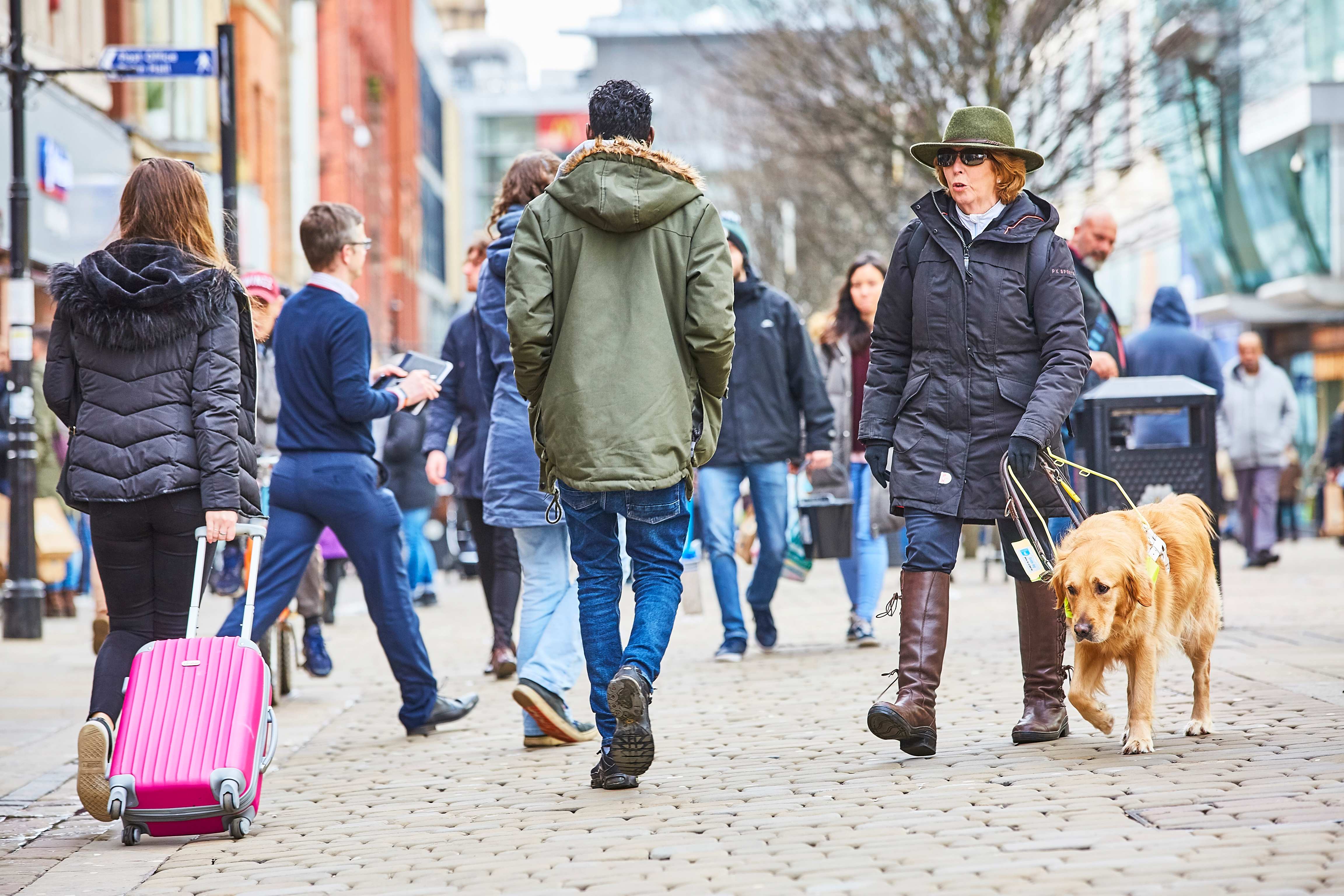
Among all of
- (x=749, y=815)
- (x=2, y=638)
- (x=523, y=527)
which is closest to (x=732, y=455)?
(x=523, y=527)

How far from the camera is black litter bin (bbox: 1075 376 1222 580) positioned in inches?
374

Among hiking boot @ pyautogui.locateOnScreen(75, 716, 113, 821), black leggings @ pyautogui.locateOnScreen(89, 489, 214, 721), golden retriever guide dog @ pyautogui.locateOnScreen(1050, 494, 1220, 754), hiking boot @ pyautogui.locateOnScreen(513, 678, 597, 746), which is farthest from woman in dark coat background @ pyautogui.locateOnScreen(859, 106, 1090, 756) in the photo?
hiking boot @ pyautogui.locateOnScreen(75, 716, 113, 821)

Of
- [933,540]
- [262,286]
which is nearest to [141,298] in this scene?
[933,540]

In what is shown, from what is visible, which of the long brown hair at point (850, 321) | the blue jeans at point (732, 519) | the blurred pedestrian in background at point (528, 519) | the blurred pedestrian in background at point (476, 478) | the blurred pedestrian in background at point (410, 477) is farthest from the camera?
the blurred pedestrian in background at point (410, 477)

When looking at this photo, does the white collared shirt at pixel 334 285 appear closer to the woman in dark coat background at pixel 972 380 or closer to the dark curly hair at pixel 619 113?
the dark curly hair at pixel 619 113

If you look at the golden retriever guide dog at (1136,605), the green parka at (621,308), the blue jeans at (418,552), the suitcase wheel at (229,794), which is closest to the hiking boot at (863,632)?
the golden retriever guide dog at (1136,605)

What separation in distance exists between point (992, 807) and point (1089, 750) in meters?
1.00

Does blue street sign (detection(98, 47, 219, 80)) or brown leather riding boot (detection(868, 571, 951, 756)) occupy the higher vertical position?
blue street sign (detection(98, 47, 219, 80))

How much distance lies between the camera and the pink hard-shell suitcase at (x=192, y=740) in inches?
210

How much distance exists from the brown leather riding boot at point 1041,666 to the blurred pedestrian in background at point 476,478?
3.53 meters

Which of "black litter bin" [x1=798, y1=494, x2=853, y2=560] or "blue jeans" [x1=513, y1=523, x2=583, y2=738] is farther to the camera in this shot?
"black litter bin" [x1=798, y1=494, x2=853, y2=560]

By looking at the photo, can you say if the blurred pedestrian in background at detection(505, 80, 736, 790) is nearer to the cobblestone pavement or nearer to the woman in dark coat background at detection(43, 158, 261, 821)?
the cobblestone pavement

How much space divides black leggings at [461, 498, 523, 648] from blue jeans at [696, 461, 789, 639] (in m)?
1.04

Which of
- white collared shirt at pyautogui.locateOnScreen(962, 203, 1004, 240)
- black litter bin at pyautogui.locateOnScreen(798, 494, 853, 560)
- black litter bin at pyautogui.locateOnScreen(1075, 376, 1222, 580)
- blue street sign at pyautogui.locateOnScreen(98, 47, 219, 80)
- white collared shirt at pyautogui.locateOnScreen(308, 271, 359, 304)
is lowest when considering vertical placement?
black litter bin at pyautogui.locateOnScreen(798, 494, 853, 560)
